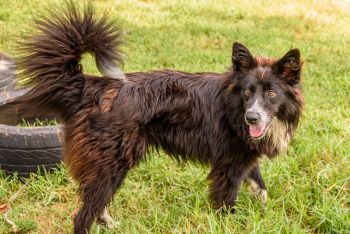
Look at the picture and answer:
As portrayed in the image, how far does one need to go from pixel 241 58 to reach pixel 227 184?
101cm

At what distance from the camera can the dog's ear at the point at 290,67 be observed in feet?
11.6

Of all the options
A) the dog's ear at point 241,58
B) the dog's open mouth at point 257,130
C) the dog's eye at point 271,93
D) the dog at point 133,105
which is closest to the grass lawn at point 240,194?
the dog at point 133,105

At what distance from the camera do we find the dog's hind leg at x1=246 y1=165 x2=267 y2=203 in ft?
13.5

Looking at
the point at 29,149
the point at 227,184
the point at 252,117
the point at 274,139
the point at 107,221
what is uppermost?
the point at 252,117

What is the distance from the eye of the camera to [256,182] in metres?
4.14

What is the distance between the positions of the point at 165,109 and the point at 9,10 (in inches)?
288

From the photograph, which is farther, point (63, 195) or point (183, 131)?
point (63, 195)

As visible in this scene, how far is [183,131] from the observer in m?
3.87

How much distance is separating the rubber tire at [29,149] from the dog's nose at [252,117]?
5.70ft

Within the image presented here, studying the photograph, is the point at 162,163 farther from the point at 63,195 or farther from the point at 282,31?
the point at 282,31

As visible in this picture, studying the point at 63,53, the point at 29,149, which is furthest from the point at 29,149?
the point at 63,53

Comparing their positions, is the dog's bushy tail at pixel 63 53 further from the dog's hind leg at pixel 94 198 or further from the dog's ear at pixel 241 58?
the dog's ear at pixel 241 58

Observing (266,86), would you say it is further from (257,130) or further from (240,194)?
(240,194)

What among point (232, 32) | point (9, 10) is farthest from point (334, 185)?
point (9, 10)
